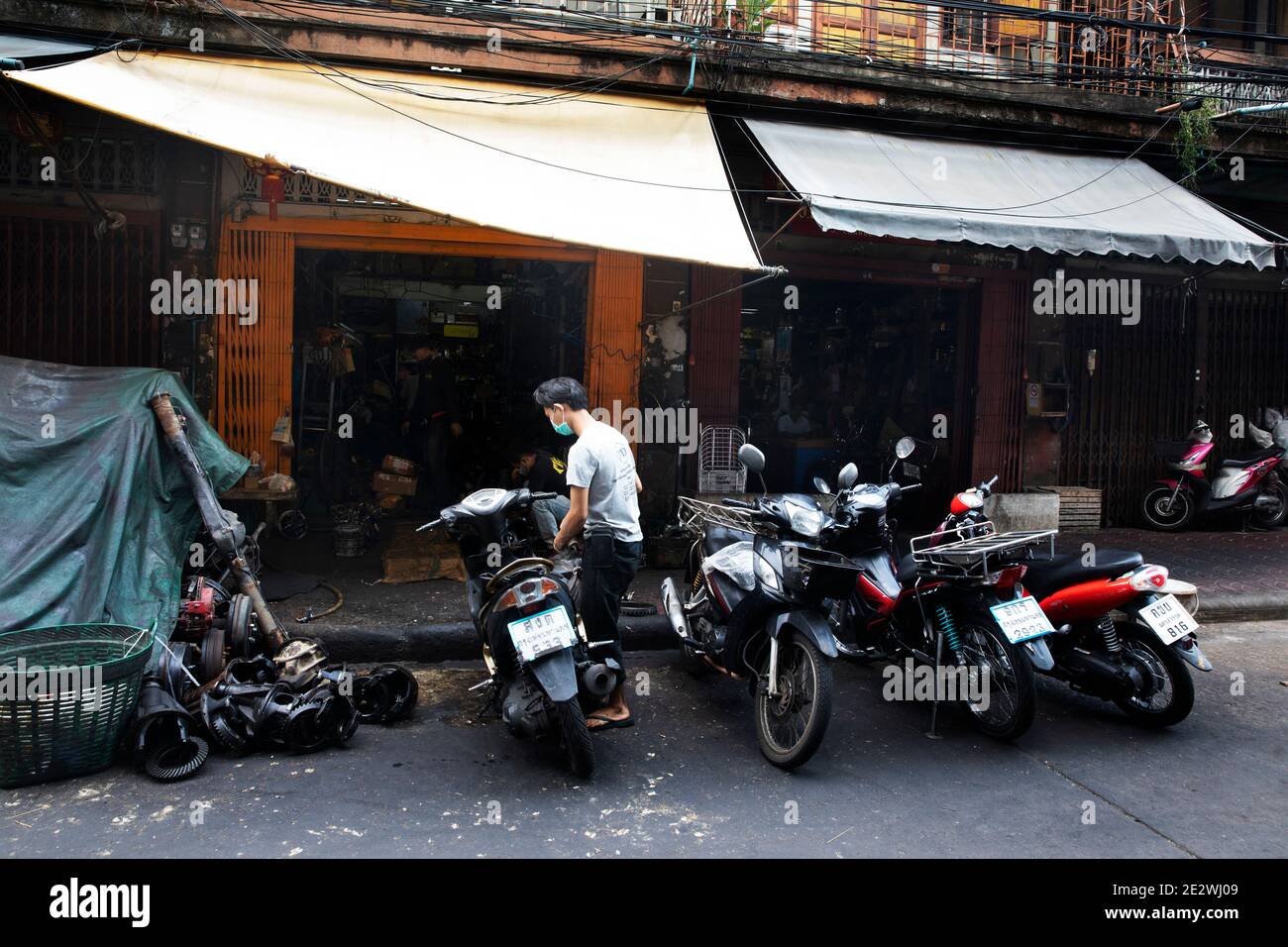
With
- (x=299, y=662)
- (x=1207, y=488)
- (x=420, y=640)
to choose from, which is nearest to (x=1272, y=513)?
(x=1207, y=488)

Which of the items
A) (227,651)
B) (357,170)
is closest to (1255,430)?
(357,170)

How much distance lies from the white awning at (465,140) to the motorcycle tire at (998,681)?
99.7 inches

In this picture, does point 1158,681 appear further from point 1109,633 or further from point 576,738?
point 576,738

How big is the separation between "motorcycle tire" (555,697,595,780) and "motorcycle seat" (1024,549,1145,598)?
2470 mm

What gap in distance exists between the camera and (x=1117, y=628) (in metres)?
4.86

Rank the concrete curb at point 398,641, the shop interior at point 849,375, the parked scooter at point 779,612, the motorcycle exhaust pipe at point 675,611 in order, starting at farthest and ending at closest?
1. the shop interior at point 849,375
2. the concrete curb at point 398,641
3. the motorcycle exhaust pipe at point 675,611
4. the parked scooter at point 779,612

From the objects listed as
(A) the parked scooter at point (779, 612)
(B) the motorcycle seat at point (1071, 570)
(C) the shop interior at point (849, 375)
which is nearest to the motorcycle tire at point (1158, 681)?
(B) the motorcycle seat at point (1071, 570)

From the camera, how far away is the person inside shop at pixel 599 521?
4.59 meters

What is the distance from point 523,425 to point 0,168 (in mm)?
5204

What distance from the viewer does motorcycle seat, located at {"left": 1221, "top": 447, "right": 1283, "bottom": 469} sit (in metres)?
9.82

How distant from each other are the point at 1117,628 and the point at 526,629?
3079mm

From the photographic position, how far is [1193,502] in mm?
9961

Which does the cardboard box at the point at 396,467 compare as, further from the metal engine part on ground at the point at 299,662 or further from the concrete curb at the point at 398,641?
the metal engine part on ground at the point at 299,662

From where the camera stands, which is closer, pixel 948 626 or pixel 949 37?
pixel 948 626
